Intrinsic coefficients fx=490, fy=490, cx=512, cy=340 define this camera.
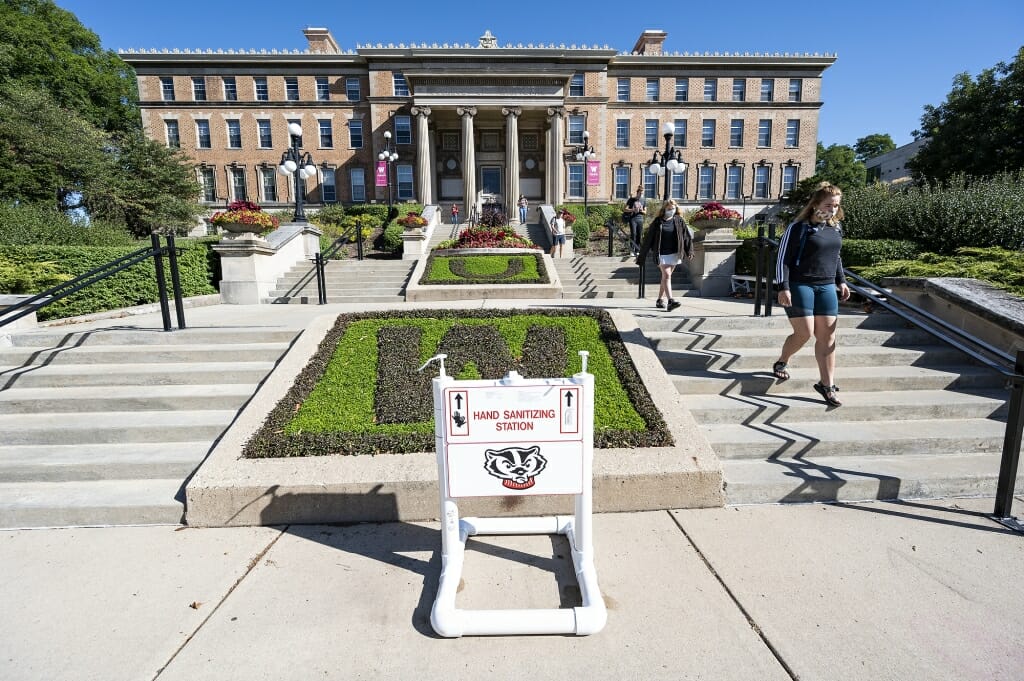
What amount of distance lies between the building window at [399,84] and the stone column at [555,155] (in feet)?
39.9

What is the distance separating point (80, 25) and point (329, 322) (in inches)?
2172

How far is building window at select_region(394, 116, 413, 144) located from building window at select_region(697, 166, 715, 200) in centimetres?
2506

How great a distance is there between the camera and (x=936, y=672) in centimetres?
211

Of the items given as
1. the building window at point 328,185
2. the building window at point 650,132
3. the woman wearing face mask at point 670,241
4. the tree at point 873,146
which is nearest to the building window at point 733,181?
the building window at point 650,132

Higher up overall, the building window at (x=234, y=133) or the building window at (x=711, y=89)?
the building window at (x=711, y=89)

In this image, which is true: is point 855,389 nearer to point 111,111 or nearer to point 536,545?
point 536,545

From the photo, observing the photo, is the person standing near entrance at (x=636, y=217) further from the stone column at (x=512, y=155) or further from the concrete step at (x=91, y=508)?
the stone column at (x=512, y=155)

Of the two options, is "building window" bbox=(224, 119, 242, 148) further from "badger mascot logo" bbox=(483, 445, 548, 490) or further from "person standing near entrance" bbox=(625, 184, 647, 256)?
"badger mascot logo" bbox=(483, 445, 548, 490)

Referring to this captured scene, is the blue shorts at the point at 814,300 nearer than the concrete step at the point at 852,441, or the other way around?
the concrete step at the point at 852,441

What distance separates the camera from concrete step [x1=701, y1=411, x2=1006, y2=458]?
4.11 m

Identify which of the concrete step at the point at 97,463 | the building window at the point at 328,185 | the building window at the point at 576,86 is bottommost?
the concrete step at the point at 97,463

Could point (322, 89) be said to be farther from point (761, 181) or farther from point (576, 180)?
point (761, 181)

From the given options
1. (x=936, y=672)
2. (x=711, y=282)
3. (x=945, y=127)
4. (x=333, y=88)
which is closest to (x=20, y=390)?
(x=936, y=672)

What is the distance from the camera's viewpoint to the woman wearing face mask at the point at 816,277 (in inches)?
180
